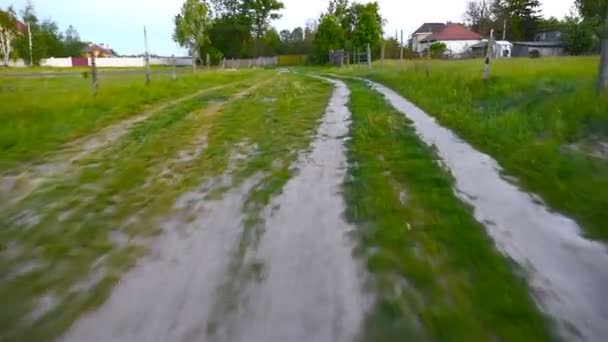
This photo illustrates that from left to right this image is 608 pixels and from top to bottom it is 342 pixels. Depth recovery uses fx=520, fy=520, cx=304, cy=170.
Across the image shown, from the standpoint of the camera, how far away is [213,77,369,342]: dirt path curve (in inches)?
111

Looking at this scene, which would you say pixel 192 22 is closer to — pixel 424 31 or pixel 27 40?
pixel 27 40

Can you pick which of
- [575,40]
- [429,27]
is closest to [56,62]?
[575,40]

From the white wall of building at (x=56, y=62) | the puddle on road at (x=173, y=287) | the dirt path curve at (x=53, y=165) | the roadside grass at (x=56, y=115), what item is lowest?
the puddle on road at (x=173, y=287)

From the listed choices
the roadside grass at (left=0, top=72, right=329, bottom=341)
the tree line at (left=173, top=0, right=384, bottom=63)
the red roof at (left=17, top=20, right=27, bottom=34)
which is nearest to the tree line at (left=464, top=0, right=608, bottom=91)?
the tree line at (left=173, top=0, right=384, bottom=63)

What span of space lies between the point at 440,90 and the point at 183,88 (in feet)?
34.6

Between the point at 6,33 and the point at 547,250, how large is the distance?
69.5 meters

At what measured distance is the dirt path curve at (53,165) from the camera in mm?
5855

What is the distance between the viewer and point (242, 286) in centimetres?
335

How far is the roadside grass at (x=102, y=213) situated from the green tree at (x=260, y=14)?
218 feet

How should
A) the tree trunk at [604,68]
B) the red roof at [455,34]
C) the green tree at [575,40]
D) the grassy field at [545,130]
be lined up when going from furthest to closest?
the red roof at [455,34] → the green tree at [575,40] → the tree trunk at [604,68] → the grassy field at [545,130]

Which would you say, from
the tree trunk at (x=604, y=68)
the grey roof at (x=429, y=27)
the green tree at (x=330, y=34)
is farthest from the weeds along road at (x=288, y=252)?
the grey roof at (x=429, y=27)

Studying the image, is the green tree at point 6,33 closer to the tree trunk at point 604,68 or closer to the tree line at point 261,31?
the tree line at point 261,31

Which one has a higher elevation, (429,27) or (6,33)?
(429,27)

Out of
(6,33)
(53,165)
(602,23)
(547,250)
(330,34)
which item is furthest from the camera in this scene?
(6,33)
